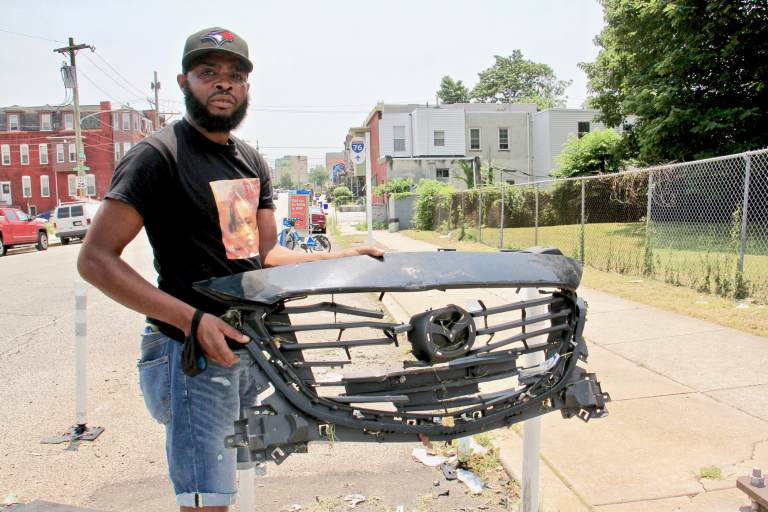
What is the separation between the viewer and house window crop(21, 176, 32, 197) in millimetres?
54938

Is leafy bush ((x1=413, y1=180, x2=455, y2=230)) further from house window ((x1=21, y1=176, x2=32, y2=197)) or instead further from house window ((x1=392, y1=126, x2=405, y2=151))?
house window ((x1=21, y1=176, x2=32, y2=197))

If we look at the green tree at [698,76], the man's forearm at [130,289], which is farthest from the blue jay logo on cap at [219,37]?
the green tree at [698,76]

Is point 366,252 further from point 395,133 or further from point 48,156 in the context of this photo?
point 48,156

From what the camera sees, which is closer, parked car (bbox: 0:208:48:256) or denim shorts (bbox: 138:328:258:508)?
denim shorts (bbox: 138:328:258:508)

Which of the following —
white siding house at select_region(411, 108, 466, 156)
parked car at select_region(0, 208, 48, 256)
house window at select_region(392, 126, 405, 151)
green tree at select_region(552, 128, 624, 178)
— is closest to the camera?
parked car at select_region(0, 208, 48, 256)

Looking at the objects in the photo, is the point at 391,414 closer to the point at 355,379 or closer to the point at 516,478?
the point at 355,379

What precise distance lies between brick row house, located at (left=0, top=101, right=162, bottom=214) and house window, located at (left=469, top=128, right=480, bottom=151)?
104ft

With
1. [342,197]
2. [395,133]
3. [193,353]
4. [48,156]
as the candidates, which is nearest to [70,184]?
[48,156]

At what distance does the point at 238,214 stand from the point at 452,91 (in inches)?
2977

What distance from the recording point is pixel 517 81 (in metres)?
72.1

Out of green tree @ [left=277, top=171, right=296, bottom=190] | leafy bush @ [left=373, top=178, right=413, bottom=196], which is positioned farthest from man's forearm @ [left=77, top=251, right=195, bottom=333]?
green tree @ [left=277, top=171, right=296, bottom=190]

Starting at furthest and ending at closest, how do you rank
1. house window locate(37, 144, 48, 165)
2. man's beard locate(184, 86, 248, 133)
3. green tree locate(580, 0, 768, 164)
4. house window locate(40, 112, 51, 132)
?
house window locate(40, 112, 51, 132) → house window locate(37, 144, 48, 165) → green tree locate(580, 0, 768, 164) → man's beard locate(184, 86, 248, 133)

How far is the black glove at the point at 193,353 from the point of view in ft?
5.33

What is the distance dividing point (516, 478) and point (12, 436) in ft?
11.7
